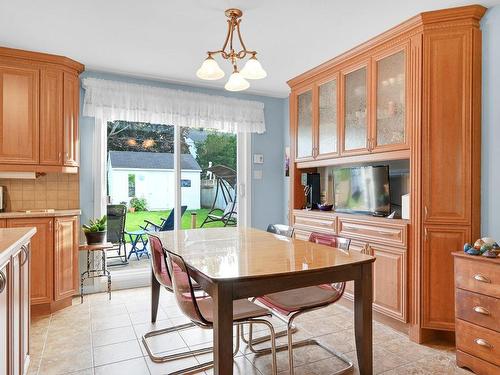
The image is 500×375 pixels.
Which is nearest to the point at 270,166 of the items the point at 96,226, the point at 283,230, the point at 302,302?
the point at 283,230

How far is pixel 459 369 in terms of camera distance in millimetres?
2219

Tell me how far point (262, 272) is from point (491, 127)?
203 centimetres

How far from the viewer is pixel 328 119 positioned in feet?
12.0

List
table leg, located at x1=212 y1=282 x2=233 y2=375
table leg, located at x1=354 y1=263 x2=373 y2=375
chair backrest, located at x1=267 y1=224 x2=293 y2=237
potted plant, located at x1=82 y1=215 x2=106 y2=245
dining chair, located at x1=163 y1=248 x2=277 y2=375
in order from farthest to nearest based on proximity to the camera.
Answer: potted plant, located at x1=82 y1=215 x2=106 y2=245
chair backrest, located at x1=267 y1=224 x2=293 y2=237
table leg, located at x1=354 y1=263 x2=373 y2=375
dining chair, located at x1=163 y1=248 x2=277 y2=375
table leg, located at x1=212 y1=282 x2=233 y2=375

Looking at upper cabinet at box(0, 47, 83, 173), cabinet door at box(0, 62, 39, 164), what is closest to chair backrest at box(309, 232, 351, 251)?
upper cabinet at box(0, 47, 83, 173)

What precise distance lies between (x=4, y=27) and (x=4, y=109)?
0.75m

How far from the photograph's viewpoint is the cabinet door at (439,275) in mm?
2504

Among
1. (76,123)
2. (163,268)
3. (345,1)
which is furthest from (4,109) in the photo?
(345,1)

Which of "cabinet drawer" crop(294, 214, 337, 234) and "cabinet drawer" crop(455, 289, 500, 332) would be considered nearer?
"cabinet drawer" crop(455, 289, 500, 332)

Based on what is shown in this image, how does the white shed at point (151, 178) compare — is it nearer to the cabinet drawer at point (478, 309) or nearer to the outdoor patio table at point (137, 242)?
the outdoor patio table at point (137, 242)

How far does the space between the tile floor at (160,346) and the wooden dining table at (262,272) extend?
54 centimetres

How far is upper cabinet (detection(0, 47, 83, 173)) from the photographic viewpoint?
3158 mm

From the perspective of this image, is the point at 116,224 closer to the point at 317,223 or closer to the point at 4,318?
the point at 317,223

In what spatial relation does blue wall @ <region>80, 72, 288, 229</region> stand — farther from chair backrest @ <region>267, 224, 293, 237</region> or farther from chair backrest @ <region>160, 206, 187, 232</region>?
chair backrest @ <region>267, 224, 293, 237</region>
